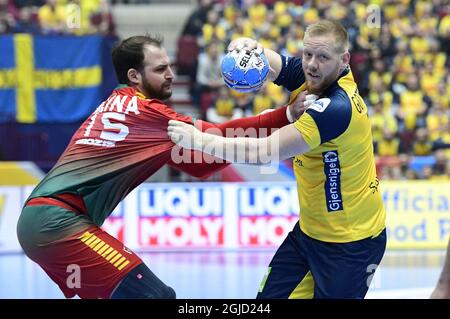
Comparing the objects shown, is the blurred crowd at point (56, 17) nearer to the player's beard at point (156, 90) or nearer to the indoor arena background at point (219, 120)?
the indoor arena background at point (219, 120)

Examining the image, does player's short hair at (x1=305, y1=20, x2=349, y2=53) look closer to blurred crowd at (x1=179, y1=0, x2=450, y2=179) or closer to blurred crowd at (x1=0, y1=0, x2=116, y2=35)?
blurred crowd at (x1=179, y1=0, x2=450, y2=179)

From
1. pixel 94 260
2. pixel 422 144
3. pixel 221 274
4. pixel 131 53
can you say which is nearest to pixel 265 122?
pixel 131 53

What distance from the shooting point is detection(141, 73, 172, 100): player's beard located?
17.0 feet

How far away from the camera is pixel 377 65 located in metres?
14.9

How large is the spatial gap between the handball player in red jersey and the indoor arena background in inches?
148

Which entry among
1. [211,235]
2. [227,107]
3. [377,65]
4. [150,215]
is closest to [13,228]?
[150,215]

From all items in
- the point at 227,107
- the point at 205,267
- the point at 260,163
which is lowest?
the point at 205,267

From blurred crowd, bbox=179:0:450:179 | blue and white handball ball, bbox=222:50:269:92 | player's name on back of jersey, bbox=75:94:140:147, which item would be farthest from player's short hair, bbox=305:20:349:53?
blurred crowd, bbox=179:0:450:179

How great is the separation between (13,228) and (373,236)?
772 cm

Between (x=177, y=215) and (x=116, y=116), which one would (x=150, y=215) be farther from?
(x=116, y=116)

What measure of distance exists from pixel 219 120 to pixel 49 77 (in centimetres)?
266

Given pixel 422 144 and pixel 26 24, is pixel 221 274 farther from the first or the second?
pixel 26 24

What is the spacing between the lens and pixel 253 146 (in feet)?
15.5
